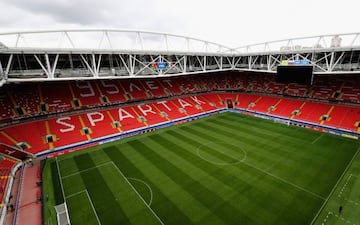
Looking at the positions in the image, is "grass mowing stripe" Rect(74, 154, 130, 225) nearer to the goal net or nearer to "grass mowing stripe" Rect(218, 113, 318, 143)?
the goal net

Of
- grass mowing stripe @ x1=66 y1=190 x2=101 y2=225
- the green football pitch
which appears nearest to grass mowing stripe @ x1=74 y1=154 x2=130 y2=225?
the green football pitch

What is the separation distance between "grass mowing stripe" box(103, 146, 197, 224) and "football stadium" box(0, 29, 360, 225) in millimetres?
111

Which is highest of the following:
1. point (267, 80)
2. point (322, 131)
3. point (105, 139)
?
point (267, 80)

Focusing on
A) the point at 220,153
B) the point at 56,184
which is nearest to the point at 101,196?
the point at 56,184

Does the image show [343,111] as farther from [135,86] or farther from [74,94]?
[74,94]

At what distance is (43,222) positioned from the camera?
14.1 m

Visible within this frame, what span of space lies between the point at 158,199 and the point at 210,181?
5115 mm

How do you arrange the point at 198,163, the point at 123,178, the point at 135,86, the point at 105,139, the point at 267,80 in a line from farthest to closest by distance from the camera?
the point at 267,80
the point at 135,86
the point at 105,139
the point at 198,163
the point at 123,178

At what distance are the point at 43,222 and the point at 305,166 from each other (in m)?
23.7

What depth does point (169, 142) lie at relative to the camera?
27047mm

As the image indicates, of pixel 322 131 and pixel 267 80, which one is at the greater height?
pixel 267 80

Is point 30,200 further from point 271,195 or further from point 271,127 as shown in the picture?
point 271,127

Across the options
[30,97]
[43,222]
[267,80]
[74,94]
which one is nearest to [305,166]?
[43,222]

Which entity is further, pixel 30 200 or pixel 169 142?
pixel 169 142
